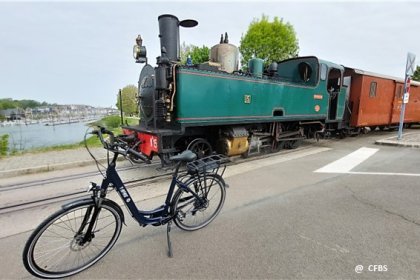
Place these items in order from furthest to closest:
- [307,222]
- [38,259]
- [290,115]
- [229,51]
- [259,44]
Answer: [259,44] → [290,115] → [229,51] → [307,222] → [38,259]

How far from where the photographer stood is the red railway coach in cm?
947

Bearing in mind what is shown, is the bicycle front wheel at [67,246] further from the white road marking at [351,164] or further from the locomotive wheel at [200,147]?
the white road marking at [351,164]

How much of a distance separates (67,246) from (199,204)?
4.55 ft


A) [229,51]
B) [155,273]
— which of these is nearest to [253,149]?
[229,51]

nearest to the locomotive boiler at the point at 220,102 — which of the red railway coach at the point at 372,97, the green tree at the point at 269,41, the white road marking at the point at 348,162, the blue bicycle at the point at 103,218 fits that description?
the white road marking at the point at 348,162

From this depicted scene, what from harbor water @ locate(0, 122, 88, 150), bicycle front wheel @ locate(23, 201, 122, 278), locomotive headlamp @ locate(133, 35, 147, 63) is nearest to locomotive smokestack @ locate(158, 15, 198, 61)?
locomotive headlamp @ locate(133, 35, 147, 63)

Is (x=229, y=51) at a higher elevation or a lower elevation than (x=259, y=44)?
lower

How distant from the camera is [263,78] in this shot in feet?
19.8

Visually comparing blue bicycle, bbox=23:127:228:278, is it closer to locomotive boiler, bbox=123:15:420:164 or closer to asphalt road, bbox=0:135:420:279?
asphalt road, bbox=0:135:420:279

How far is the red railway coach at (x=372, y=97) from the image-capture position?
9469 millimetres

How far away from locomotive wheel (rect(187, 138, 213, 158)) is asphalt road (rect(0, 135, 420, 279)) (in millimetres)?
1475

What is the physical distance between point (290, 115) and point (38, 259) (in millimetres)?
6486

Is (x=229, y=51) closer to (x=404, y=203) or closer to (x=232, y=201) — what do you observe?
(x=232, y=201)

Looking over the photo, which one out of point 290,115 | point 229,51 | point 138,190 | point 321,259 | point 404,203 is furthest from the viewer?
point 290,115
